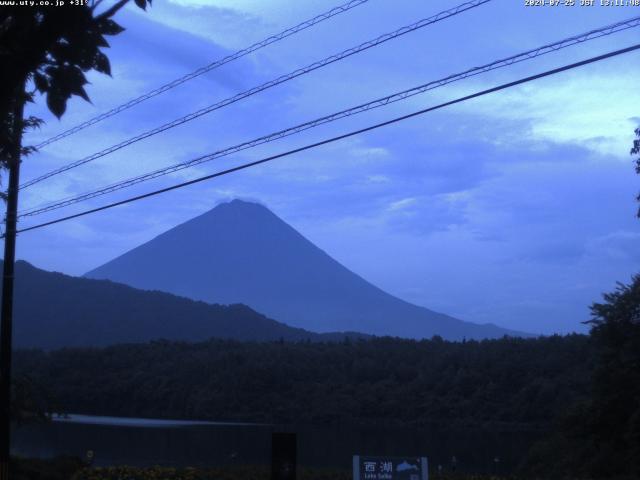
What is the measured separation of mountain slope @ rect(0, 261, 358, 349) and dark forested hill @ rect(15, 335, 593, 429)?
56.1m

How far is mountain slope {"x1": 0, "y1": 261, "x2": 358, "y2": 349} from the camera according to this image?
14750 centimetres

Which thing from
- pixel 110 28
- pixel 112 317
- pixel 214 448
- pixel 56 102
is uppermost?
pixel 112 317

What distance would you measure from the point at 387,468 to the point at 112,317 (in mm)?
150321

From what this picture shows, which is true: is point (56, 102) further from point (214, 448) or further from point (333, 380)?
point (333, 380)

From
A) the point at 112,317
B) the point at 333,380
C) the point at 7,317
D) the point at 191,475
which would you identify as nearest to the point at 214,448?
the point at 191,475

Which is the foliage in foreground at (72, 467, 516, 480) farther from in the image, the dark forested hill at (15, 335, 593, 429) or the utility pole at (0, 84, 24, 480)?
the dark forested hill at (15, 335, 593, 429)

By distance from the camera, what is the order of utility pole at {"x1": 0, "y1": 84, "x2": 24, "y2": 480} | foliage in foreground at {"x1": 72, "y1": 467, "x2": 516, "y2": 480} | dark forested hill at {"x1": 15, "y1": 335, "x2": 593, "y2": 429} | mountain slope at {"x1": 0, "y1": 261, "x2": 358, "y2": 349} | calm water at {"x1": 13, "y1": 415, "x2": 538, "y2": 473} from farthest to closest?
mountain slope at {"x1": 0, "y1": 261, "x2": 358, "y2": 349} < dark forested hill at {"x1": 15, "y1": 335, "x2": 593, "y2": 429} < calm water at {"x1": 13, "y1": 415, "x2": 538, "y2": 473} < utility pole at {"x1": 0, "y1": 84, "x2": 24, "y2": 480} < foliage in foreground at {"x1": 72, "y1": 467, "x2": 516, "y2": 480}

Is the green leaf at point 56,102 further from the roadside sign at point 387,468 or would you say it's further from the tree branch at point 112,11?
the roadside sign at point 387,468

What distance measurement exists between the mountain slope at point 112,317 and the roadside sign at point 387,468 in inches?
5156

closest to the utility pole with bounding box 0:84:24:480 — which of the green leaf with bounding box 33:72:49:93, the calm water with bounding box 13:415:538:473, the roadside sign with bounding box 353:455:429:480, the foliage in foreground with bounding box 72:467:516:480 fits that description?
the foliage in foreground with bounding box 72:467:516:480

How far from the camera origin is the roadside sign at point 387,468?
11.6m

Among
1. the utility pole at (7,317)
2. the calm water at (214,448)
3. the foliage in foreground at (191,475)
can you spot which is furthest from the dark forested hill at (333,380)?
the utility pole at (7,317)

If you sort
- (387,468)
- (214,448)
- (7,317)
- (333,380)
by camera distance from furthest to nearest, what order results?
(333,380) → (214,448) → (7,317) → (387,468)

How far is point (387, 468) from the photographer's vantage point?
1160 centimetres
